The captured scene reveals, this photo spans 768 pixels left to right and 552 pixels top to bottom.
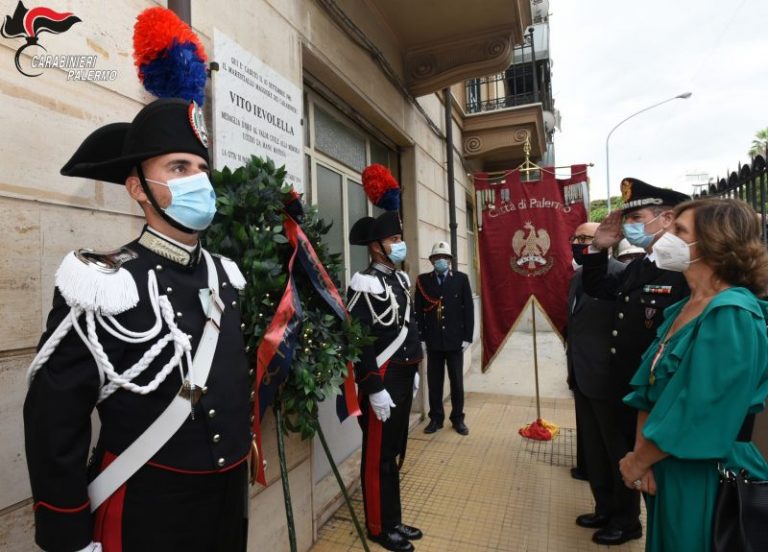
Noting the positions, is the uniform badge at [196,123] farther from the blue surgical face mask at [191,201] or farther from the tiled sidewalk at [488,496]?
the tiled sidewalk at [488,496]

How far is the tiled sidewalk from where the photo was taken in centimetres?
281

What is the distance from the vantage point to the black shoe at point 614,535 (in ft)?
8.96

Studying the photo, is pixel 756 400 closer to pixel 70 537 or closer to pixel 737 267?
pixel 737 267

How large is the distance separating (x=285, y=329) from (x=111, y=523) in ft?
2.65

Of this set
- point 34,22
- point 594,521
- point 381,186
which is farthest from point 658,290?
point 34,22

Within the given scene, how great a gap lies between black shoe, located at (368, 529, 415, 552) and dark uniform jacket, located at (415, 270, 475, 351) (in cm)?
215

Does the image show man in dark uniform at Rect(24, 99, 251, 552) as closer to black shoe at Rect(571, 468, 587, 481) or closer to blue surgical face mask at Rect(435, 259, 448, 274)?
black shoe at Rect(571, 468, 587, 481)

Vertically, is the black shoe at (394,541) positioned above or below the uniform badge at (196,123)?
below

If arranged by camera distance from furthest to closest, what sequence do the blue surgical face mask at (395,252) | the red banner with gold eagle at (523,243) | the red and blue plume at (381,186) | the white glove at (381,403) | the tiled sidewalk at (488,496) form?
the red banner with gold eagle at (523,243)
the red and blue plume at (381,186)
the blue surgical face mask at (395,252)
the tiled sidewalk at (488,496)
the white glove at (381,403)

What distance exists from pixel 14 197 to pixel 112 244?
0.36 meters

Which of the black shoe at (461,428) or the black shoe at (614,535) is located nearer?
the black shoe at (614,535)

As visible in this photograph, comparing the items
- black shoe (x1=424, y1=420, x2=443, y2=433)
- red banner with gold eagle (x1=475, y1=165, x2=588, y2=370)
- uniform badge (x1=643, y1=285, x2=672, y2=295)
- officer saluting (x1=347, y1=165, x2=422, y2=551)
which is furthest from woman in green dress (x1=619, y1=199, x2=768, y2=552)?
black shoe (x1=424, y1=420, x2=443, y2=433)

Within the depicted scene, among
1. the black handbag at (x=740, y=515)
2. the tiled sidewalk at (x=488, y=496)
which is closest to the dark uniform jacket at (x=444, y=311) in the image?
the tiled sidewalk at (x=488, y=496)

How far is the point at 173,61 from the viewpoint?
4.83 ft
